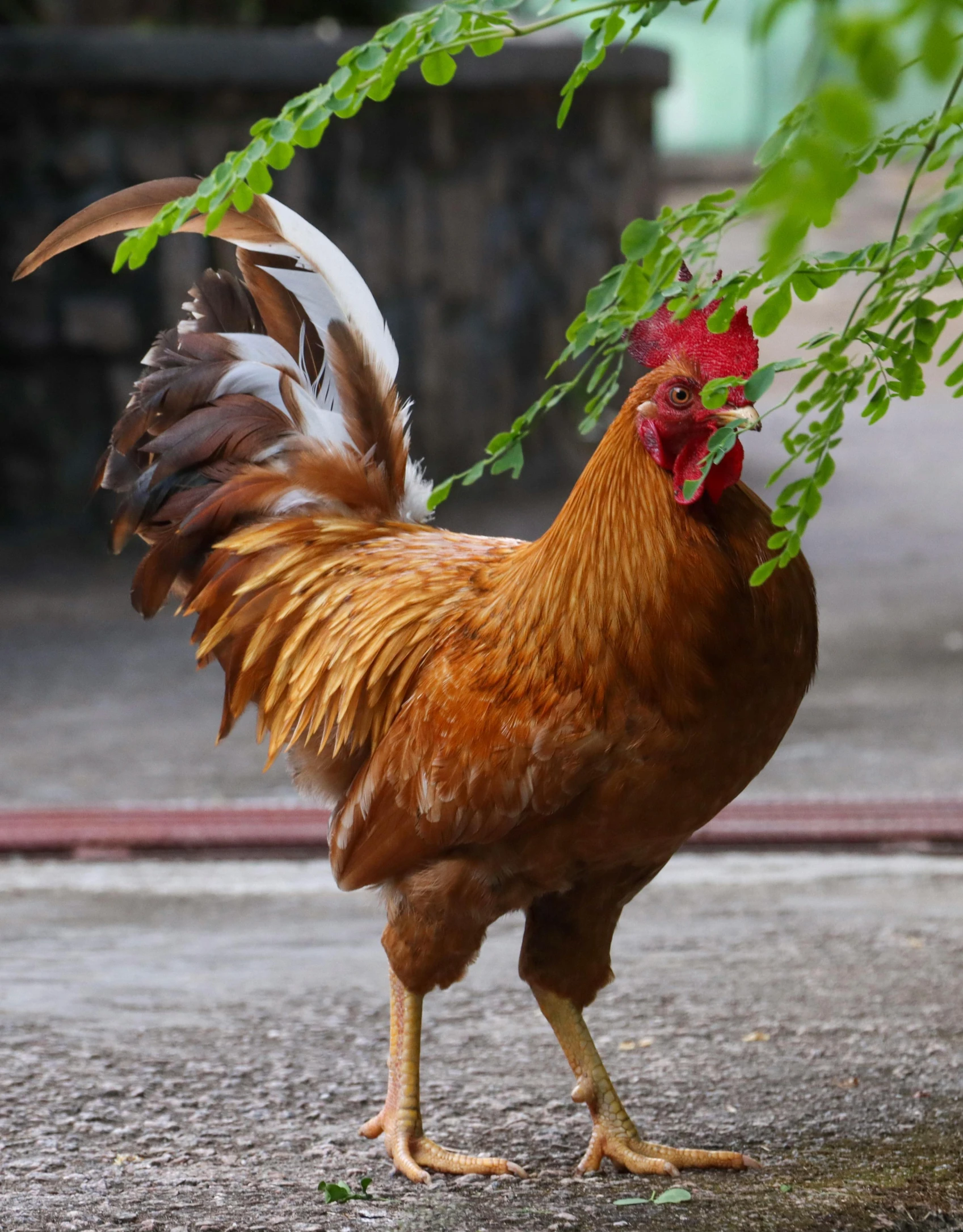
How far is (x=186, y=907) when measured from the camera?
5.24 meters

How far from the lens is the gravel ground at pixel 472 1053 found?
311cm

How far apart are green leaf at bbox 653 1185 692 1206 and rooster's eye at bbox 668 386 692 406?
5.10 ft

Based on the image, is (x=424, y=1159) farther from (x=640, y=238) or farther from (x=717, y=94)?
(x=717, y=94)

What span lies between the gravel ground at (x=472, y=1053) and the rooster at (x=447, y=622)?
22 cm

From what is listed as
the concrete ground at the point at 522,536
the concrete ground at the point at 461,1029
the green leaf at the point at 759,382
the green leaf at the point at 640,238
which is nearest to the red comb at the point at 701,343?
the green leaf at the point at 759,382

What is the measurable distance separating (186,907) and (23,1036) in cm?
122

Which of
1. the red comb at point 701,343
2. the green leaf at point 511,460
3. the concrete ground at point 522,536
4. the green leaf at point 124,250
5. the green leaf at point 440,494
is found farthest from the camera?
the concrete ground at point 522,536

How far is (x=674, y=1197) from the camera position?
10.2ft

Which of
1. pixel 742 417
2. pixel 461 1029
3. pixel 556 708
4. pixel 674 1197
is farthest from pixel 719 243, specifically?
pixel 461 1029

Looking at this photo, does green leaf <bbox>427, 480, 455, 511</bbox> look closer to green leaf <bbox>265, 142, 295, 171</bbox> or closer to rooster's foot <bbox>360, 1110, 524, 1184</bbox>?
green leaf <bbox>265, 142, 295, 171</bbox>

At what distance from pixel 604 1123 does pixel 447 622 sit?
3.66ft

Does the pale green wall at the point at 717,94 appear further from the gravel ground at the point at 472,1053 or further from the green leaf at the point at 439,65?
the green leaf at the point at 439,65

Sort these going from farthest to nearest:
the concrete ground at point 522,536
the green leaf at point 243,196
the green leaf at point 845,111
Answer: the concrete ground at point 522,536 < the green leaf at point 243,196 < the green leaf at point 845,111

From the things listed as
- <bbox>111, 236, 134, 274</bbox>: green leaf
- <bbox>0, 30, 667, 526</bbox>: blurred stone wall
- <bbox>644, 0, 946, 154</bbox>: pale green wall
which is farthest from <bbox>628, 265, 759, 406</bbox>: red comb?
<bbox>644, 0, 946, 154</bbox>: pale green wall
